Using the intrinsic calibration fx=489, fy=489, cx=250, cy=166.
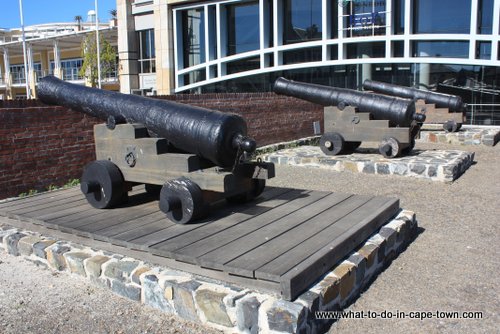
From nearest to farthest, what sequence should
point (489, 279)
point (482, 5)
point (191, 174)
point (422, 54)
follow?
point (489, 279) < point (191, 174) < point (482, 5) < point (422, 54)

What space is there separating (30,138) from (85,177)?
1666 millimetres

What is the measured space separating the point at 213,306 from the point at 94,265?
992 millimetres

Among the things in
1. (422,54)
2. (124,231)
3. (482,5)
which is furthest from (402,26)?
(124,231)

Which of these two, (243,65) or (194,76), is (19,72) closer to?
(194,76)

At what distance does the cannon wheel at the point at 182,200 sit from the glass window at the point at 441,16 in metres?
14.5

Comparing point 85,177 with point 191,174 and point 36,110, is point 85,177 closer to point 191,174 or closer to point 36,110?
point 191,174

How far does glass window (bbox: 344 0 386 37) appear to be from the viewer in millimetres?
16281

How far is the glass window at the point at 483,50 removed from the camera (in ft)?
48.5

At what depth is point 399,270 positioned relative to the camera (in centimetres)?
338

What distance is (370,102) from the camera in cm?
779

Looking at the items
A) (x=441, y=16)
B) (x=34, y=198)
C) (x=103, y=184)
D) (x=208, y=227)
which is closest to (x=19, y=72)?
(x=441, y=16)

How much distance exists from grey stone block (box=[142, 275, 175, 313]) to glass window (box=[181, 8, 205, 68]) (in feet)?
61.0

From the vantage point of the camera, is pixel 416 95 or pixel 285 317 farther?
pixel 416 95

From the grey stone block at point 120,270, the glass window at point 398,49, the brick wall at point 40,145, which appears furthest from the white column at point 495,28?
the grey stone block at point 120,270
